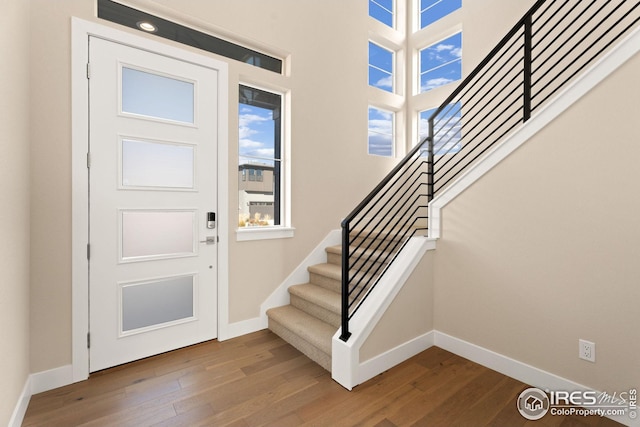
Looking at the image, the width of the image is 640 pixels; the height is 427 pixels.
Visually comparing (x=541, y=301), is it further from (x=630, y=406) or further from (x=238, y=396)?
(x=238, y=396)

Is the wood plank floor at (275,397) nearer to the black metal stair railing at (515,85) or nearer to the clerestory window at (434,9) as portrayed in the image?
the black metal stair railing at (515,85)

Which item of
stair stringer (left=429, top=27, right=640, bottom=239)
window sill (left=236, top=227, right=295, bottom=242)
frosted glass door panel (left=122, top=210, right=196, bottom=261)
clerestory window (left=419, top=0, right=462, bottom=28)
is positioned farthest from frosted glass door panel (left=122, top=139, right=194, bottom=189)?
clerestory window (left=419, top=0, right=462, bottom=28)

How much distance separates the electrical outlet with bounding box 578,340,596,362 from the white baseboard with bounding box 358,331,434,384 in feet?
3.46

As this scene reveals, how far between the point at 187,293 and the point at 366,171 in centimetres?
261

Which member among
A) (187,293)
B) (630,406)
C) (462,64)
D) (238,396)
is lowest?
(238,396)

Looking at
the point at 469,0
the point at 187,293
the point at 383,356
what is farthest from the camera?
the point at 469,0

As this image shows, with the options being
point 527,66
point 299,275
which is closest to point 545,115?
point 527,66

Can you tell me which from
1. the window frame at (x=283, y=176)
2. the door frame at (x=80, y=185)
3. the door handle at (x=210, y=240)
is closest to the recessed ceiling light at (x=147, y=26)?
Answer: the door frame at (x=80, y=185)

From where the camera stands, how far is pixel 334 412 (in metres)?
1.81

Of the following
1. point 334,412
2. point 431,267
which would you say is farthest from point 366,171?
point 334,412

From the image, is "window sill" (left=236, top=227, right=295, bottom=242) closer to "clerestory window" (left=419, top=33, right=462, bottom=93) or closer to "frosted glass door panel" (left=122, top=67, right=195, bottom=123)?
"frosted glass door panel" (left=122, top=67, right=195, bottom=123)

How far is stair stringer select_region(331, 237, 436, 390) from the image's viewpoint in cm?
205

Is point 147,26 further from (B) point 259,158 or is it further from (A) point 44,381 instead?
(A) point 44,381

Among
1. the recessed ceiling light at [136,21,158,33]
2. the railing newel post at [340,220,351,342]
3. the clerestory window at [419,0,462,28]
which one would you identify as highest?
the clerestory window at [419,0,462,28]
